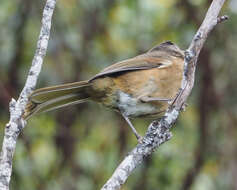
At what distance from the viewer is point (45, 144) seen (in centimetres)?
598

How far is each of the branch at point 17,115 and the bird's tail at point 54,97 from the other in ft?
3.26

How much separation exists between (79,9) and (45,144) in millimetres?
1524

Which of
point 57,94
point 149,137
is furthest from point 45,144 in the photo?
point 149,137

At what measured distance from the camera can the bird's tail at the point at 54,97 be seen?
12.8ft

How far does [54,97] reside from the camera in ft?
13.8

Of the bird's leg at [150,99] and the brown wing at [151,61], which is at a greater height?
the brown wing at [151,61]

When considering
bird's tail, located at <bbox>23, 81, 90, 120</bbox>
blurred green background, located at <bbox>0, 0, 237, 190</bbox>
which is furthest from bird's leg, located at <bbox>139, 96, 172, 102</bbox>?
blurred green background, located at <bbox>0, 0, 237, 190</bbox>

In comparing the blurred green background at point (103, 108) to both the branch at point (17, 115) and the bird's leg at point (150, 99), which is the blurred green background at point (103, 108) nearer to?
the bird's leg at point (150, 99)

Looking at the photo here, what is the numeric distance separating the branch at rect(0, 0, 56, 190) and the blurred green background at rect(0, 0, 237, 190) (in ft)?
8.53

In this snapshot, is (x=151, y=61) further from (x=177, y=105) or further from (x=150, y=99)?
(x=177, y=105)

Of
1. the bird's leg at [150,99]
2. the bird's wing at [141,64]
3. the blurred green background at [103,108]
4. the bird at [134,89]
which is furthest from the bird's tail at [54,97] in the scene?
the blurred green background at [103,108]

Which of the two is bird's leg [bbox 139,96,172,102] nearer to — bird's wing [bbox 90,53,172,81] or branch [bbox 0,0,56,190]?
bird's wing [bbox 90,53,172,81]

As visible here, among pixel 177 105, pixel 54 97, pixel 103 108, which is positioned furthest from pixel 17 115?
pixel 103 108

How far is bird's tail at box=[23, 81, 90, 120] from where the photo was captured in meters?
3.91
